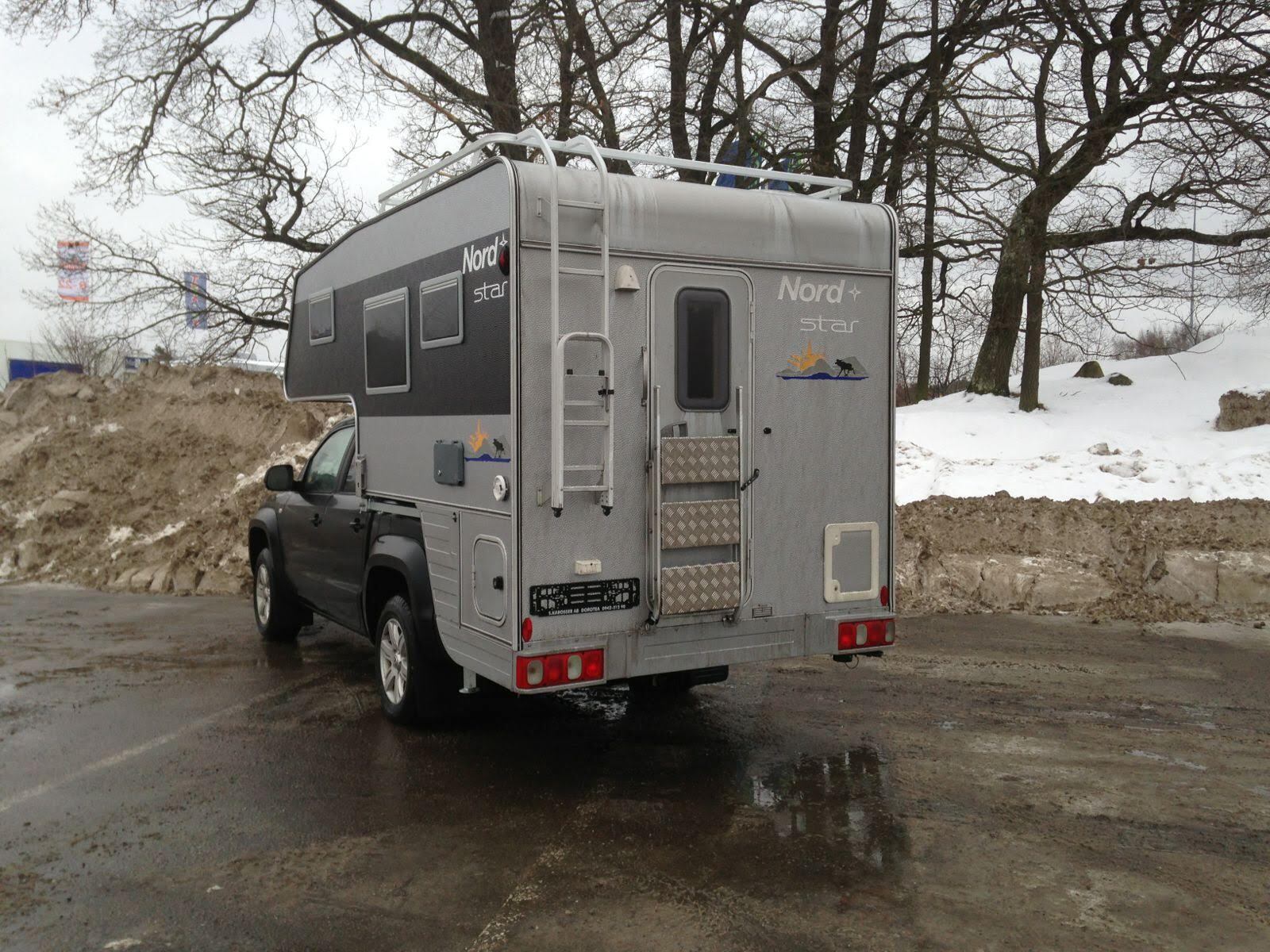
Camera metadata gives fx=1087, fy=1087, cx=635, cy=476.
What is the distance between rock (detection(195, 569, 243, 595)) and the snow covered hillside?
755 cm

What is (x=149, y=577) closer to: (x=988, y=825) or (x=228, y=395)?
(x=228, y=395)

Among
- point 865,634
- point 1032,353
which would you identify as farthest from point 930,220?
point 865,634

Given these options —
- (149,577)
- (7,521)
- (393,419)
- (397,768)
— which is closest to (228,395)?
(7,521)

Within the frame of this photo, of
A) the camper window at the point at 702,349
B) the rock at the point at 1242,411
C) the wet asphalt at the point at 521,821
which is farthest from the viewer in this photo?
the rock at the point at 1242,411

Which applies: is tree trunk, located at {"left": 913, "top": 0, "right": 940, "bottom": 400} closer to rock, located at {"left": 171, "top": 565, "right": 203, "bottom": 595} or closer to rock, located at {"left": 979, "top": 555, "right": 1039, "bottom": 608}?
rock, located at {"left": 979, "top": 555, "right": 1039, "bottom": 608}

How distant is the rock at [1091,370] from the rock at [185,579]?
1566cm

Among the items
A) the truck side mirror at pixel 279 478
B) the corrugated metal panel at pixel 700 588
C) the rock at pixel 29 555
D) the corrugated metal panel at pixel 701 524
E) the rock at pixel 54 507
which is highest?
the truck side mirror at pixel 279 478

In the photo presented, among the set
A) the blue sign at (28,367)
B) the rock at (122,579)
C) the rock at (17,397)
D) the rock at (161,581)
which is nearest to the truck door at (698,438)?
the rock at (161,581)

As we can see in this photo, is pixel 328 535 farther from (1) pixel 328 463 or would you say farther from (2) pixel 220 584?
(2) pixel 220 584

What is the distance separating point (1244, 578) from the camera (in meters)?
10.2

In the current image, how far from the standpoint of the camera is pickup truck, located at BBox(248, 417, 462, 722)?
6434 millimetres

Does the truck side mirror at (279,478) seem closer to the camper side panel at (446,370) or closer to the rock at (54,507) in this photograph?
the camper side panel at (446,370)

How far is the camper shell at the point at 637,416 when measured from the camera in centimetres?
535

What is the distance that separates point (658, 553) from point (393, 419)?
2120mm
